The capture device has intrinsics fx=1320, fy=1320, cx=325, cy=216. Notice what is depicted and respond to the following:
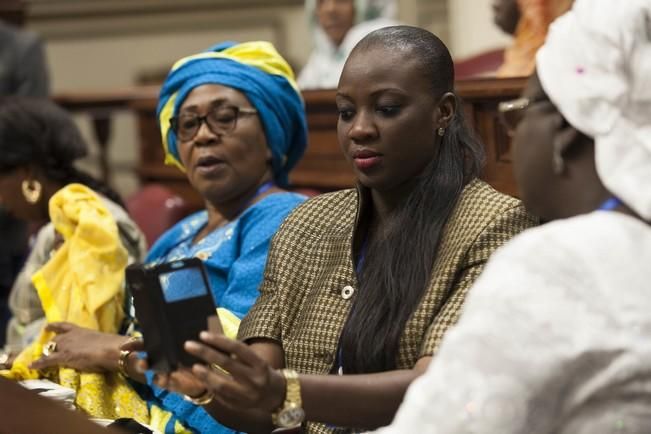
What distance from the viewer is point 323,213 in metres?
2.88

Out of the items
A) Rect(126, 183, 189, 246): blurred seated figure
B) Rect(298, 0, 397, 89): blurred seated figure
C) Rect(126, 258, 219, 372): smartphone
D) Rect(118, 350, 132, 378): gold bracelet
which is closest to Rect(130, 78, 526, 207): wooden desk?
Rect(126, 183, 189, 246): blurred seated figure

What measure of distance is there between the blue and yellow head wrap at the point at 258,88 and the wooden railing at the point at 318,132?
484 millimetres

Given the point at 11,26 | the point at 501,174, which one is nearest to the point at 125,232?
the point at 501,174

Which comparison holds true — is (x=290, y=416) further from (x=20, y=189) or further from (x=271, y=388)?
(x=20, y=189)

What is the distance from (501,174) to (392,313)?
1.04 m

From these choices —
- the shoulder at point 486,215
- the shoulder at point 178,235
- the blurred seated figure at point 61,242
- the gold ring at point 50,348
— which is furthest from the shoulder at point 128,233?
the shoulder at point 486,215

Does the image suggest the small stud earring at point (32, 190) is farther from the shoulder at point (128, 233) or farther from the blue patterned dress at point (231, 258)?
the blue patterned dress at point (231, 258)

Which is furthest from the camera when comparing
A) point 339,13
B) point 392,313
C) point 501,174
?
point 339,13

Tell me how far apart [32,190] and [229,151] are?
903mm

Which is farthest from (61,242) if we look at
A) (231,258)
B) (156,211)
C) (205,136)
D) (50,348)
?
(156,211)

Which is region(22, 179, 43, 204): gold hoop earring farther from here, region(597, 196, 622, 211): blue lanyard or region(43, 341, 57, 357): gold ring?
region(597, 196, 622, 211): blue lanyard

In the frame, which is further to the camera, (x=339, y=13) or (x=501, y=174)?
(x=339, y=13)

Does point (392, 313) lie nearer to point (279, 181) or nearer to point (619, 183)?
point (619, 183)

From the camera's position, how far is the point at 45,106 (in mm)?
4301
